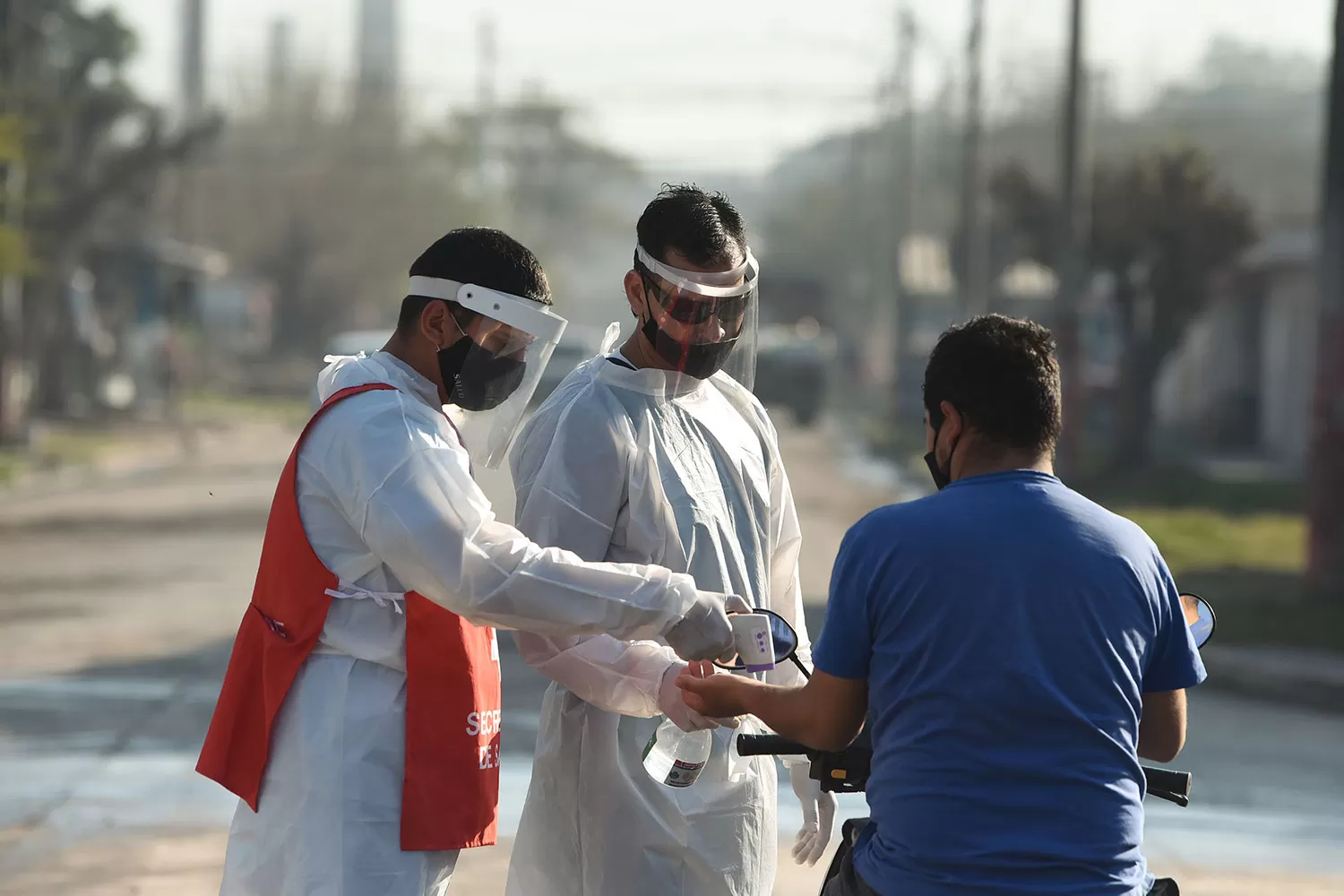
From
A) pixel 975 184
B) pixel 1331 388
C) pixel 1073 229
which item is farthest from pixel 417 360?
pixel 975 184

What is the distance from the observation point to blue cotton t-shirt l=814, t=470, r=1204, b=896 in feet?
9.05

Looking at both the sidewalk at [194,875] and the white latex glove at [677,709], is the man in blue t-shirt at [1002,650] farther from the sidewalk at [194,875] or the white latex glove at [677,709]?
the sidewalk at [194,875]

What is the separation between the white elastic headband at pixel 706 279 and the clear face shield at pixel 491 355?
274 mm

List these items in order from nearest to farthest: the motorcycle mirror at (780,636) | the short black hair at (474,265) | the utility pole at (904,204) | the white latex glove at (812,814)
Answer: the motorcycle mirror at (780,636)
the short black hair at (474,265)
the white latex glove at (812,814)
the utility pole at (904,204)

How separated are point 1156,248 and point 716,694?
78.5 feet

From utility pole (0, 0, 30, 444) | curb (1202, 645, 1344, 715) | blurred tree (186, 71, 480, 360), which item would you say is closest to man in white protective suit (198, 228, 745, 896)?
curb (1202, 645, 1344, 715)

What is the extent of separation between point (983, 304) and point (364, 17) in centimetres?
7932

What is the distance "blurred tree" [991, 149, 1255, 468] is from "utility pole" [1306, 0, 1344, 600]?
11.9 metres

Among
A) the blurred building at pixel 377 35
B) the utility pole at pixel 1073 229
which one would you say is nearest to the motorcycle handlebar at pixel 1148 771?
the utility pole at pixel 1073 229

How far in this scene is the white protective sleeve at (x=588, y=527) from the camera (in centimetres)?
360

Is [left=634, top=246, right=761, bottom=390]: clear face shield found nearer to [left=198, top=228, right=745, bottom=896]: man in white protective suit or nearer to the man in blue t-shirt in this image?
[left=198, top=228, right=745, bottom=896]: man in white protective suit

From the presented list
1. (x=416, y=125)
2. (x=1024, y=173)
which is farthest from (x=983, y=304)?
(x=416, y=125)

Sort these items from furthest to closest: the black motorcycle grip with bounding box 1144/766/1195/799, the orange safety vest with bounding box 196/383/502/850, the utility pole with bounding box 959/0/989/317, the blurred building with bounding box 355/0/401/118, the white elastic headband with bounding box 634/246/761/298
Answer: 1. the blurred building with bounding box 355/0/401/118
2. the utility pole with bounding box 959/0/989/317
3. the white elastic headband with bounding box 634/246/761/298
4. the orange safety vest with bounding box 196/383/502/850
5. the black motorcycle grip with bounding box 1144/766/1195/799

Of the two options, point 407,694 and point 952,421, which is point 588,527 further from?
point 952,421
